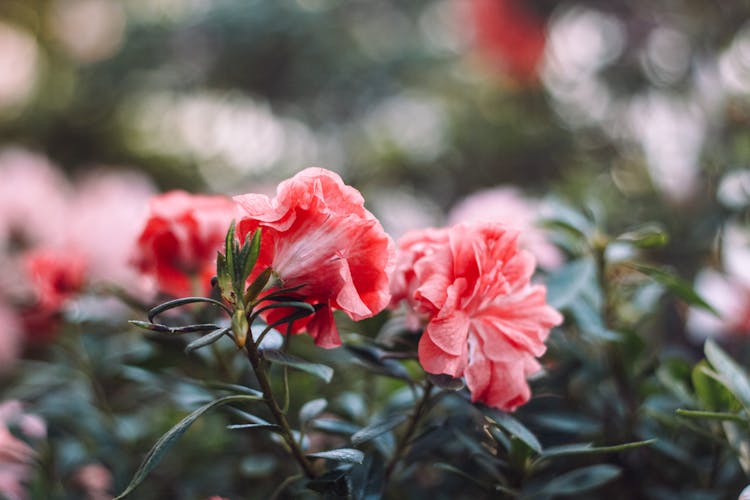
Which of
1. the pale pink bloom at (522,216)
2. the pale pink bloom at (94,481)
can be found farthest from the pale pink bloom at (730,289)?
the pale pink bloom at (94,481)

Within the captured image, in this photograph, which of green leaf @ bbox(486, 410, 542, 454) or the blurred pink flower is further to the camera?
the blurred pink flower

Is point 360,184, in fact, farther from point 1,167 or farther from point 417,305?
point 417,305

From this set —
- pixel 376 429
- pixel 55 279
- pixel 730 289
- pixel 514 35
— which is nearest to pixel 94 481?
pixel 55 279

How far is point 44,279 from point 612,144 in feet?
4.34

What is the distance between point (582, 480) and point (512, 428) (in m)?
0.13

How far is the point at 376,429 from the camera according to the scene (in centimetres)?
54

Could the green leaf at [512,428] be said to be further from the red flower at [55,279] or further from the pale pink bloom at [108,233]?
the pale pink bloom at [108,233]

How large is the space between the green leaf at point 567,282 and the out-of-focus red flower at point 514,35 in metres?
1.43

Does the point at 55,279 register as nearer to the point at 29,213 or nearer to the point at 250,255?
the point at 250,255

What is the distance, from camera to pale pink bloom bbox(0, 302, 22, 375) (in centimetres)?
131

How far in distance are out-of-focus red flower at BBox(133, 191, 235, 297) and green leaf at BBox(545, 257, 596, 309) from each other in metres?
0.33

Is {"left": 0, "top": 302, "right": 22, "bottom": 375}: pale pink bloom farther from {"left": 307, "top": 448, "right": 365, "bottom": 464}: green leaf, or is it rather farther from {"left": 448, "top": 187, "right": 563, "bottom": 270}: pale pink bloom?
{"left": 307, "top": 448, "right": 365, "bottom": 464}: green leaf

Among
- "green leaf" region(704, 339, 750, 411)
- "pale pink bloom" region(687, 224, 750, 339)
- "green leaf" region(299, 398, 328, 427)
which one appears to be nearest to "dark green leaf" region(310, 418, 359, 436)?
"green leaf" region(299, 398, 328, 427)

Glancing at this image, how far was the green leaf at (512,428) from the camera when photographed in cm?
51
